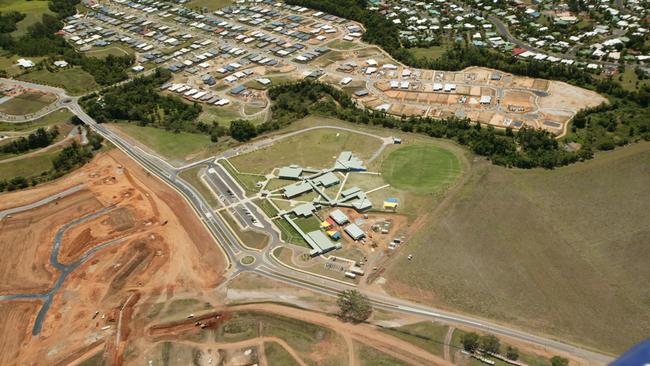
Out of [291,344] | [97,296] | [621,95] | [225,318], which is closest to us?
[291,344]

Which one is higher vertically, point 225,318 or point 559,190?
point 559,190

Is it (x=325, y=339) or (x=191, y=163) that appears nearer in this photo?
(x=325, y=339)

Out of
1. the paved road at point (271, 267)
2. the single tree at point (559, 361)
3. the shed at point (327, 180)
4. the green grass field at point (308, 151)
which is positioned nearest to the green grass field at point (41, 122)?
the paved road at point (271, 267)

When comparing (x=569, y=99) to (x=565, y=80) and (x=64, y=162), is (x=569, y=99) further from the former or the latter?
(x=64, y=162)

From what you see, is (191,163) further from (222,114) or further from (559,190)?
(559,190)

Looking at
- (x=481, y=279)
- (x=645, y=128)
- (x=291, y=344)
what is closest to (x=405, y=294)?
(x=481, y=279)

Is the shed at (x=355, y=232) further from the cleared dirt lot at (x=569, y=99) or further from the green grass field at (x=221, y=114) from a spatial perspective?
the cleared dirt lot at (x=569, y=99)

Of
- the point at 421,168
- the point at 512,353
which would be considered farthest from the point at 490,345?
the point at 421,168
